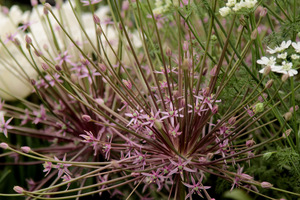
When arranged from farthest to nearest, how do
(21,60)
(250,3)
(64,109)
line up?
1. (21,60)
2. (64,109)
3. (250,3)

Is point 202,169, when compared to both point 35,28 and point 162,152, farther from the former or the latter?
point 35,28

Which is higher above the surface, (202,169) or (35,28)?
(35,28)

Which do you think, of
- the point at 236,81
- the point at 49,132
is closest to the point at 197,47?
the point at 236,81

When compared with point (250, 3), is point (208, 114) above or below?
below

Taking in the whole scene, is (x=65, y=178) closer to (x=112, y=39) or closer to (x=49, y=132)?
(x=49, y=132)

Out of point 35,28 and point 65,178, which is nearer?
point 65,178

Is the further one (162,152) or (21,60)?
(21,60)

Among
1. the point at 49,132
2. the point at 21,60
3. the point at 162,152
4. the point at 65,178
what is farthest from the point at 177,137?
the point at 21,60

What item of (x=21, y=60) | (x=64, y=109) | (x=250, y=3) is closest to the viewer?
(x=250, y=3)
